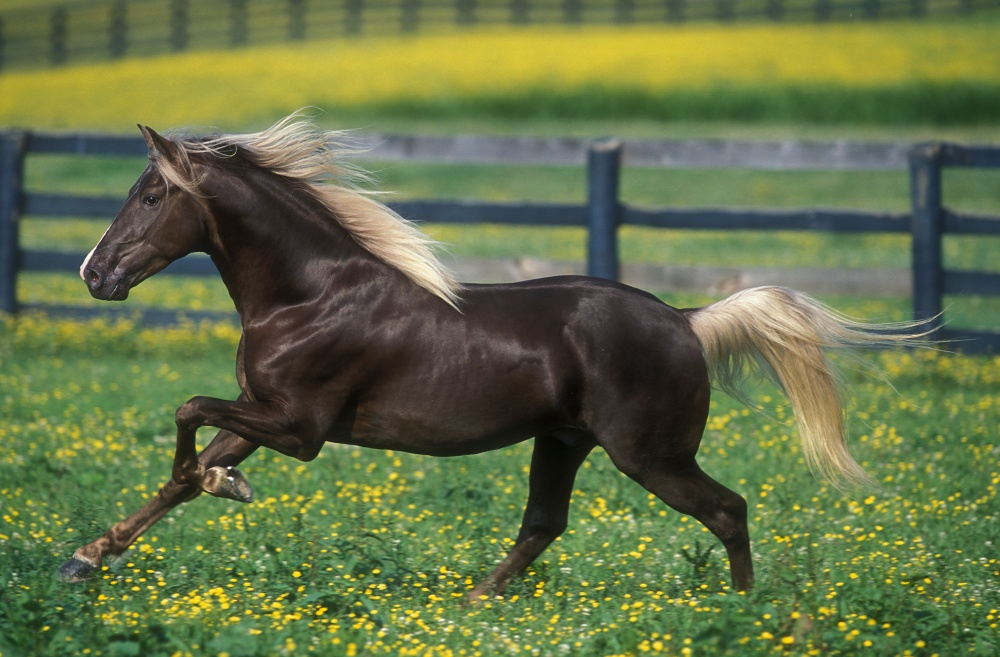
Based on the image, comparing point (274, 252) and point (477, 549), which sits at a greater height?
point (274, 252)

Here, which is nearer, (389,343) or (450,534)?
(389,343)

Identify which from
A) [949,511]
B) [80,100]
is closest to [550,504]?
[949,511]

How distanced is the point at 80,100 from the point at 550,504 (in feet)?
94.0

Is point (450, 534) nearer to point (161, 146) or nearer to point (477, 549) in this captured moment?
point (477, 549)

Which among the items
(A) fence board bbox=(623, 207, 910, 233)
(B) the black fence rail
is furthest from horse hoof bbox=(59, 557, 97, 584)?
(B) the black fence rail

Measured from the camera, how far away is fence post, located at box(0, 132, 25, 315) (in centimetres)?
1183

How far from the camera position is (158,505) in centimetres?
532

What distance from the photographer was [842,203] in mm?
20828

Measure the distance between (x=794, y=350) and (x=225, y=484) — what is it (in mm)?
2505

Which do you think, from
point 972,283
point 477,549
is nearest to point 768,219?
point 972,283

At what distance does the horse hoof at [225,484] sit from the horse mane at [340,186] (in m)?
1.11

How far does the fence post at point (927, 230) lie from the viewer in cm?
1048

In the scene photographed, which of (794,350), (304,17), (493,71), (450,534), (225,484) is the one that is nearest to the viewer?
(225,484)

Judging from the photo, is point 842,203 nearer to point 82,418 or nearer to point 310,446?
point 82,418
